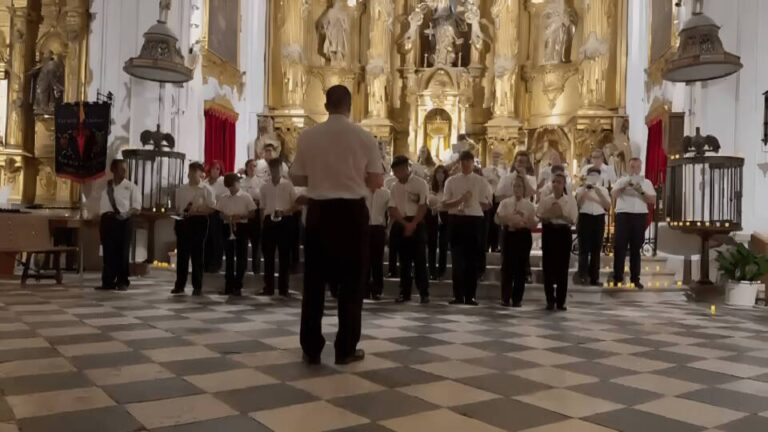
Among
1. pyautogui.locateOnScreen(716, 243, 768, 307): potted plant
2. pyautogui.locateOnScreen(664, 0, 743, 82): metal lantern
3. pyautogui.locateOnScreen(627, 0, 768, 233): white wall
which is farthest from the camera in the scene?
pyautogui.locateOnScreen(627, 0, 768, 233): white wall

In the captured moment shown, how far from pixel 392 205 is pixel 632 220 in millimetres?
3259

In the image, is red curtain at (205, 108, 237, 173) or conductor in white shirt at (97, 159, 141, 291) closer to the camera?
conductor in white shirt at (97, 159, 141, 291)

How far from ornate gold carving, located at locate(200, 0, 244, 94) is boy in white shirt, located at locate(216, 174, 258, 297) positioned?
5.34m

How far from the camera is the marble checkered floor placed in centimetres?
279

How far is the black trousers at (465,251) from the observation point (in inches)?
267

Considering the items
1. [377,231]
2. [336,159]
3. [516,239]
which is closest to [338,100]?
[336,159]

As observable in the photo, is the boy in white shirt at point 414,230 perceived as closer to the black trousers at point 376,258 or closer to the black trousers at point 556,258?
the black trousers at point 376,258

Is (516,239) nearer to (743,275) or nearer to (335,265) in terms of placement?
(743,275)

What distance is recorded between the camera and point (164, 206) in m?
9.55

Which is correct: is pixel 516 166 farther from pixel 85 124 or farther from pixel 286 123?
pixel 286 123

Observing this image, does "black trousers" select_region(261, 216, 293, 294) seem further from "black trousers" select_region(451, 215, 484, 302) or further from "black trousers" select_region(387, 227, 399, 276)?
"black trousers" select_region(451, 215, 484, 302)

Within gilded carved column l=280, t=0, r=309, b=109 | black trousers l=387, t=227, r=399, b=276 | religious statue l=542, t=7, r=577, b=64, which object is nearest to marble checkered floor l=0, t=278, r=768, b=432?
black trousers l=387, t=227, r=399, b=276

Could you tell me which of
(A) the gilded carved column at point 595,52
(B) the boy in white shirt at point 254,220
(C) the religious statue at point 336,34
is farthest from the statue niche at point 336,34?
(B) the boy in white shirt at point 254,220

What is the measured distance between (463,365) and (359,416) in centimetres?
121
